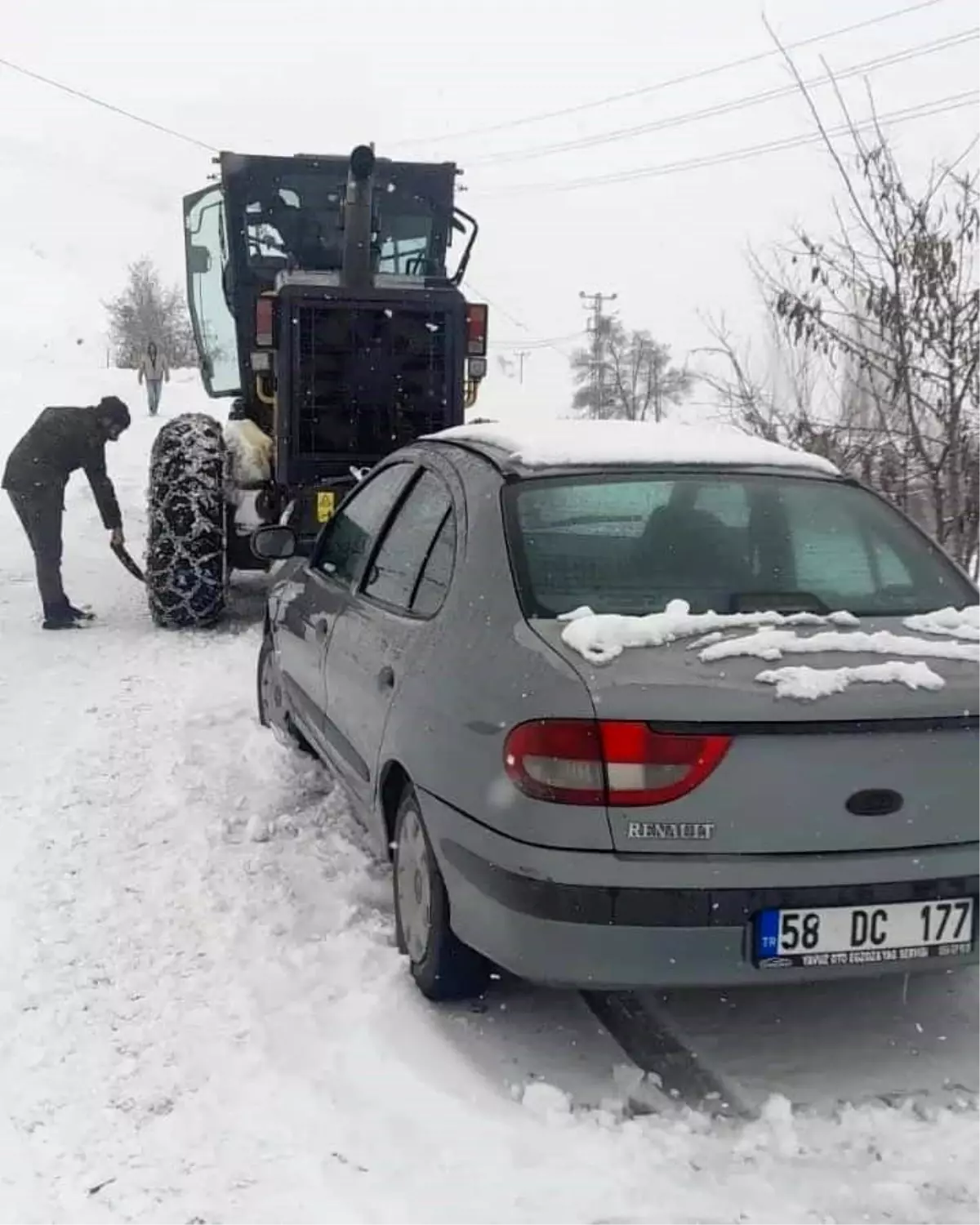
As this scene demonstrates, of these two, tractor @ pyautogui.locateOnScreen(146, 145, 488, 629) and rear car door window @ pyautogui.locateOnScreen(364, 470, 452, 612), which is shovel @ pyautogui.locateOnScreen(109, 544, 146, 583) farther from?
rear car door window @ pyautogui.locateOnScreen(364, 470, 452, 612)

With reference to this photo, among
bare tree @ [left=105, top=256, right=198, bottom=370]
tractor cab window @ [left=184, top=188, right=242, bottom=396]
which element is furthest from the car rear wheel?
bare tree @ [left=105, top=256, right=198, bottom=370]

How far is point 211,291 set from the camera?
389 inches

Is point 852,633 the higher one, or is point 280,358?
point 280,358

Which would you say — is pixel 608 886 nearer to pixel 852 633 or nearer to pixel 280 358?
pixel 852 633

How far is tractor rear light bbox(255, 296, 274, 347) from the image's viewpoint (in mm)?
8031

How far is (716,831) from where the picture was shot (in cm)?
287

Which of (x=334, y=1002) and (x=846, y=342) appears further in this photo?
(x=846, y=342)

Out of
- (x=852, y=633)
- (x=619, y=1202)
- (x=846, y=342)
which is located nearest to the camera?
(x=619, y=1202)

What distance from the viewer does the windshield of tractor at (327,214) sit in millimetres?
9008

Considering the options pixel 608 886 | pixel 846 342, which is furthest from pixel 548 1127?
pixel 846 342

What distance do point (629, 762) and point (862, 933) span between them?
666 mm

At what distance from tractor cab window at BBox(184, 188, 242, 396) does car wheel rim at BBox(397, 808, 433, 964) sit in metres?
6.62

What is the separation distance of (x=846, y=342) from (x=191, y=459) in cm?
406

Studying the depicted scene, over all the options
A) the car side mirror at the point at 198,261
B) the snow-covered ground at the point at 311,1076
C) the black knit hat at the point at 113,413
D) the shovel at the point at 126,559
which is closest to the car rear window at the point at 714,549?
the snow-covered ground at the point at 311,1076
